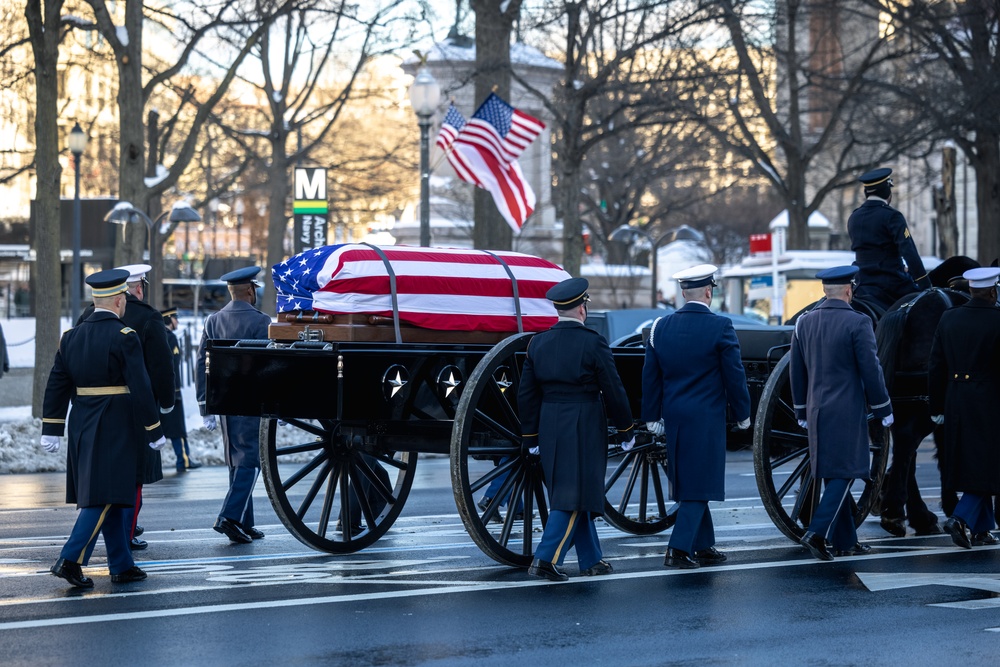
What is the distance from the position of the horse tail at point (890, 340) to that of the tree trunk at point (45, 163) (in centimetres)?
1366

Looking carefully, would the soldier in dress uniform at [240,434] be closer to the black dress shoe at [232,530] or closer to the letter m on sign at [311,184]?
the black dress shoe at [232,530]

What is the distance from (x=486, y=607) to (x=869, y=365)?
3093mm

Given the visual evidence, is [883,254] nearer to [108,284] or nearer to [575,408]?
[575,408]

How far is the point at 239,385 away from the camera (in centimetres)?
850

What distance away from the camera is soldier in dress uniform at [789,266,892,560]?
912 cm

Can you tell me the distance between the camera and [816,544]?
353 inches

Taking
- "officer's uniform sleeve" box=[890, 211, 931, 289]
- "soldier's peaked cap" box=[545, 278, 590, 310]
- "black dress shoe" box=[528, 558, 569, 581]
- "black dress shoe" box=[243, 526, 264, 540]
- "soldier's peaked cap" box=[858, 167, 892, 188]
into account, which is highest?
"soldier's peaked cap" box=[858, 167, 892, 188]

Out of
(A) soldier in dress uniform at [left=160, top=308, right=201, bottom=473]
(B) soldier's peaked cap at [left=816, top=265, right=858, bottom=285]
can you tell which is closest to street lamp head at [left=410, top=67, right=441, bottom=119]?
(A) soldier in dress uniform at [left=160, top=308, right=201, bottom=473]

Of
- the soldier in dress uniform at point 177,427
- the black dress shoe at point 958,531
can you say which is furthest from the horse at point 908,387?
the soldier in dress uniform at point 177,427

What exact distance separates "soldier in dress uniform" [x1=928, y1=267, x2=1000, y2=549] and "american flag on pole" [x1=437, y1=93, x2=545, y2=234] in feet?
33.2

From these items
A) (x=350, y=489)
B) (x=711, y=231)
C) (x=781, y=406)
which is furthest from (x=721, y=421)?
(x=711, y=231)

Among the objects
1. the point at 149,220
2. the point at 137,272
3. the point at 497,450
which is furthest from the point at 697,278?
the point at 149,220

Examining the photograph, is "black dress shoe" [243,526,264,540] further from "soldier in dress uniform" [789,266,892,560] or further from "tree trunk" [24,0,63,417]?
"tree trunk" [24,0,63,417]

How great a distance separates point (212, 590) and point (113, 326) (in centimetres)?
166
